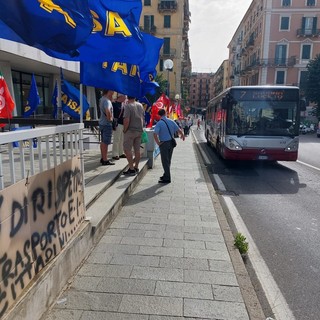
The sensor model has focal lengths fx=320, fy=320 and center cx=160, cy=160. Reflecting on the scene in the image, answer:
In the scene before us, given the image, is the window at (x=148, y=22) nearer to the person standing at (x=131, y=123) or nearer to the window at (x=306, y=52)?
the window at (x=306, y=52)

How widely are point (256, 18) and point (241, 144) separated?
2135 inches

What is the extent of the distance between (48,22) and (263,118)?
8864 millimetres

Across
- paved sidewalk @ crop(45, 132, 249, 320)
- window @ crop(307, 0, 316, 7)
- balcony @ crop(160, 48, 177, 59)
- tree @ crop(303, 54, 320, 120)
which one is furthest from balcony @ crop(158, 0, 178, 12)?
paved sidewalk @ crop(45, 132, 249, 320)

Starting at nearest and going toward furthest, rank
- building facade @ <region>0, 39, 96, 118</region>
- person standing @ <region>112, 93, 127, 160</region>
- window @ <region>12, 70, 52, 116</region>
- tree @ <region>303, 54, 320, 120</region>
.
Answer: person standing @ <region>112, 93, 127, 160</region> → building facade @ <region>0, 39, 96, 118</region> → window @ <region>12, 70, 52, 116</region> → tree @ <region>303, 54, 320, 120</region>

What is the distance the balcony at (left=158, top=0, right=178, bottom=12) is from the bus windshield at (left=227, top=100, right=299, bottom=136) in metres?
45.4

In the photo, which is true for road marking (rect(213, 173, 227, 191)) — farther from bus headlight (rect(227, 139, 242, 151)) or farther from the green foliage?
the green foliage

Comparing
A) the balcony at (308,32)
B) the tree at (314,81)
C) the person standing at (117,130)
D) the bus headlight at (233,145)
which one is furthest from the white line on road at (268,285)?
the balcony at (308,32)

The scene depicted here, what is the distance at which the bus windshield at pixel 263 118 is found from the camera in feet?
33.1

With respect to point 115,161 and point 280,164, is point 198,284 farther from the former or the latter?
point 280,164

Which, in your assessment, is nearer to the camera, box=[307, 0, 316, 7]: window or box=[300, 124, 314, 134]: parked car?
box=[300, 124, 314, 134]: parked car

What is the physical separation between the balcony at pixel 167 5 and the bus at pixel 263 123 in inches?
1778

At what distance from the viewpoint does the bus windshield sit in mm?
10078

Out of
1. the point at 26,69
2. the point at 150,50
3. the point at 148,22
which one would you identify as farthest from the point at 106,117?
the point at 148,22

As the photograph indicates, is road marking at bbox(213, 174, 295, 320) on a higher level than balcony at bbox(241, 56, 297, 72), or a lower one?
lower
